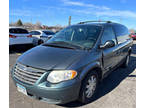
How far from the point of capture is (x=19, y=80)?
7.93ft

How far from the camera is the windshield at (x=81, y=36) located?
300 cm

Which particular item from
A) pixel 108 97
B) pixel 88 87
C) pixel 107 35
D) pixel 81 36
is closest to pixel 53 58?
pixel 88 87

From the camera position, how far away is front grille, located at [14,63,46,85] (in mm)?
2209

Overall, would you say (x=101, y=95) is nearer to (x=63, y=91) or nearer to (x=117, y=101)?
(x=117, y=101)

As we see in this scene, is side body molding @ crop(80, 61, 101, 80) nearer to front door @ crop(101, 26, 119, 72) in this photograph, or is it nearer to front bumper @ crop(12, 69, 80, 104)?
front bumper @ crop(12, 69, 80, 104)

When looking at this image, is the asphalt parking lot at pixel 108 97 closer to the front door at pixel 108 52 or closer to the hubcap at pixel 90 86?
the hubcap at pixel 90 86

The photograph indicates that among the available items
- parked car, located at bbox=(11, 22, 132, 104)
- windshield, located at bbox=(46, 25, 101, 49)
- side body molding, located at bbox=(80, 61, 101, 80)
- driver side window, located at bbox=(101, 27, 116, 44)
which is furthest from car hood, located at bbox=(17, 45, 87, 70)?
driver side window, located at bbox=(101, 27, 116, 44)

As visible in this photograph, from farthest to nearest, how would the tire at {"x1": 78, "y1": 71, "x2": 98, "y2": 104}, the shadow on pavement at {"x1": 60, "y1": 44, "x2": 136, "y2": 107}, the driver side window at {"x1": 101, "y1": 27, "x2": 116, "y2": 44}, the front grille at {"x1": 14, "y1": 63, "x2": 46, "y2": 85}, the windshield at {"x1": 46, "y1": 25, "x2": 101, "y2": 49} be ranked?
1. the driver side window at {"x1": 101, "y1": 27, "x2": 116, "y2": 44}
2. the windshield at {"x1": 46, "y1": 25, "x2": 101, "y2": 49}
3. the shadow on pavement at {"x1": 60, "y1": 44, "x2": 136, "y2": 107}
4. the tire at {"x1": 78, "y1": 71, "x2": 98, "y2": 104}
5. the front grille at {"x1": 14, "y1": 63, "x2": 46, "y2": 85}

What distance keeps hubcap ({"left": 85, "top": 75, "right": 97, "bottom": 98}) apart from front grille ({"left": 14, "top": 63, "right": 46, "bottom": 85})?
3.35 feet

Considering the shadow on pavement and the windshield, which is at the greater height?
the windshield

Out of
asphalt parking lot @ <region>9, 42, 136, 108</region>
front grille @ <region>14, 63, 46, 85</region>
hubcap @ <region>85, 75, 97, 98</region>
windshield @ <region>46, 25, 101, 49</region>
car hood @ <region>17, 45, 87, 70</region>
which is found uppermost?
windshield @ <region>46, 25, 101, 49</region>
